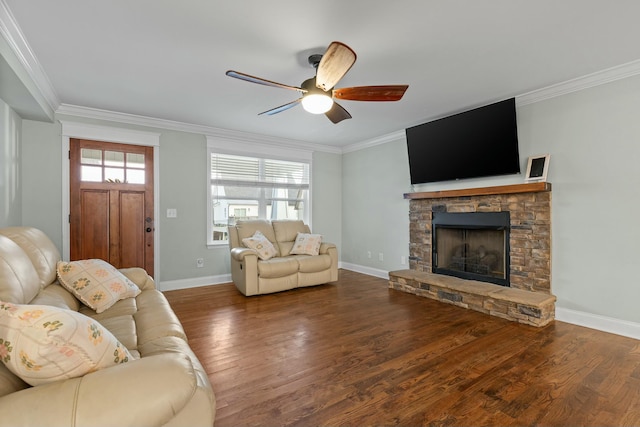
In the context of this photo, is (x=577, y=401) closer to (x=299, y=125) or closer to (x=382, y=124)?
(x=382, y=124)

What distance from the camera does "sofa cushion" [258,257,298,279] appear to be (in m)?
4.01

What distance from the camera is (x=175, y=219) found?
4523mm

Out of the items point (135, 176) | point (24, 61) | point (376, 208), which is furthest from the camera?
point (376, 208)

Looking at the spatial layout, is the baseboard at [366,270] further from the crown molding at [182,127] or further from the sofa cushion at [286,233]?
the crown molding at [182,127]

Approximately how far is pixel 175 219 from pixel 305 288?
7.14 feet

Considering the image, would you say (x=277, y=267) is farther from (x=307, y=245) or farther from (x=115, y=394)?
(x=115, y=394)

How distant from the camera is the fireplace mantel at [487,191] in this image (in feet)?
10.6

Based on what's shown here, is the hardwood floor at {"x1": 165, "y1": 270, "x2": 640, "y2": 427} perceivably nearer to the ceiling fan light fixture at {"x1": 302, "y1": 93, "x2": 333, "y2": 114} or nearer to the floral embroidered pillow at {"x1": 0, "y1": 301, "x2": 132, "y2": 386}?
the floral embroidered pillow at {"x1": 0, "y1": 301, "x2": 132, "y2": 386}

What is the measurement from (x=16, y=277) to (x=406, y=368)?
93.3 inches

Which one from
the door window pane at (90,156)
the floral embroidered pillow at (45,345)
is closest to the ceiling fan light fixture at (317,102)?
the floral embroidered pillow at (45,345)

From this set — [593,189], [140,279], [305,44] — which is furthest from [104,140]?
[593,189]

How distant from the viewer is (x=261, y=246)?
14.2 feet

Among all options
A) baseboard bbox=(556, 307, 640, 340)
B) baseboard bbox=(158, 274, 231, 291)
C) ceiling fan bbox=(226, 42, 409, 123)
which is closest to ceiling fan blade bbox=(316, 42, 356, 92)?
ceiling fan bbox=(226, 42, 409, 123)

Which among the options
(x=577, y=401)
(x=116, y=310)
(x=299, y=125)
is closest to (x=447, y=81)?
(x=299, y=125)
